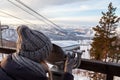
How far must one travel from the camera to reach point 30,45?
1.30 meters

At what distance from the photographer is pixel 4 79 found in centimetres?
128

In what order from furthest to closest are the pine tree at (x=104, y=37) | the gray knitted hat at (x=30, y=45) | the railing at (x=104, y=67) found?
the pine tree at (x=104, y=37) < the railing at (x=104, y=67) < the gray knitted hat at (x=30, y=45)

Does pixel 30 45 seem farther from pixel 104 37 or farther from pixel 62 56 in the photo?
pixel 104 37

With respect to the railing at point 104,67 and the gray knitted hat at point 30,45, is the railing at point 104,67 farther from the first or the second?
the gray knitted hat at point 30,45

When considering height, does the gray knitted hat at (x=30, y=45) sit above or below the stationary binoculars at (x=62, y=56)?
above

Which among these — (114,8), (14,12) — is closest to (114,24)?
(114,8)

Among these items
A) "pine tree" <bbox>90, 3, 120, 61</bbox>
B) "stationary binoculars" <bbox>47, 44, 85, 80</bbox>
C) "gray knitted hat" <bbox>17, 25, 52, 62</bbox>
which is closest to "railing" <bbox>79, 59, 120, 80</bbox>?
"stationary binoculars" <bbox>47, 44, 85, 80</bbox>

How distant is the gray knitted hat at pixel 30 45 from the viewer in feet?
4.26

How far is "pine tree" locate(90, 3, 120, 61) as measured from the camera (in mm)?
22500

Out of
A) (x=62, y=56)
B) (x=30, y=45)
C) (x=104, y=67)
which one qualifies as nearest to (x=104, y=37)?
(x=104, y=67)

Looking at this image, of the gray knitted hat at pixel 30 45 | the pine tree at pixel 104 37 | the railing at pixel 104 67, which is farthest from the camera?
the pine tree at pixel 104 37

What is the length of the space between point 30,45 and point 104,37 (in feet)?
73.3

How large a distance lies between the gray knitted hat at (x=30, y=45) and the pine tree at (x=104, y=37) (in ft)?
68.9

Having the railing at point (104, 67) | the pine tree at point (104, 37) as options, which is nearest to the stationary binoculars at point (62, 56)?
the railing at point (104, 67)
